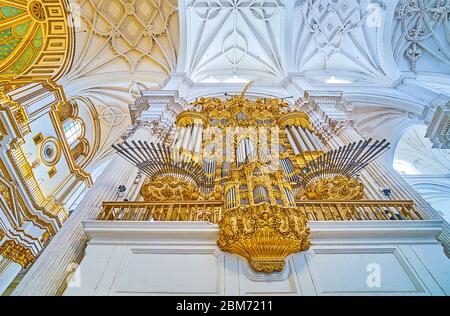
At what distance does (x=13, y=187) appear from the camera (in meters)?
8.80

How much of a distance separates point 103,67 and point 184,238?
39.8ft

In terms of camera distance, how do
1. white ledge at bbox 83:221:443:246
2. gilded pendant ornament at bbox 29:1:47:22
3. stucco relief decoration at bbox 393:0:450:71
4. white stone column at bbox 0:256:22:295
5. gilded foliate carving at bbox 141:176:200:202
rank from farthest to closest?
1. stucco relief decoration at bbox 393:0:450:71
2. gilded pendant ornament at bbox 29:1:47:22
3. white stone column at bbox 0:256:22:295
4. gilded foliate carving at bbox 141:176:200:202
5. white ledge at bbox 83:221:443:246

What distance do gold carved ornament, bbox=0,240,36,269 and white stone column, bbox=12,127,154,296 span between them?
611 centimetres

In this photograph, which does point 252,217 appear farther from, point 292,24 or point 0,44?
point 0,44

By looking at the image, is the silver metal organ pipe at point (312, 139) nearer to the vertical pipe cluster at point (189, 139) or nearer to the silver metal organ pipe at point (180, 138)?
the vertical pipe cluster at point (189, 139)

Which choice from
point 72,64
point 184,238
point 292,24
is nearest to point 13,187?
point 72,64

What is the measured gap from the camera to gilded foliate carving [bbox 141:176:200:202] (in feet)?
14.7

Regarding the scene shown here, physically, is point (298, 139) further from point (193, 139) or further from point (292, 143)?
point (193, 139)

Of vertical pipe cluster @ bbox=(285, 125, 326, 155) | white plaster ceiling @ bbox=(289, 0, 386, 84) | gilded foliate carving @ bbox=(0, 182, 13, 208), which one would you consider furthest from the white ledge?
white plaster ceiling @ bbox=(289, 0, 386, 84)

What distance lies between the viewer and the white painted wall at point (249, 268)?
291 centimetres

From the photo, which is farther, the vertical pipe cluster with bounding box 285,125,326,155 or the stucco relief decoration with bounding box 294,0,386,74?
the stucco relief decoration with bounding box 294,0,386,74

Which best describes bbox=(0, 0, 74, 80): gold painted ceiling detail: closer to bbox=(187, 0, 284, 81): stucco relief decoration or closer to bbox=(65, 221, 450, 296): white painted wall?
bbox=(187, 0, 284, 81): stucco relief decoration

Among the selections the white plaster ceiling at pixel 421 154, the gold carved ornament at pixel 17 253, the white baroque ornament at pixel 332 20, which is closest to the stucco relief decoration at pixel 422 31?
the white baroque ornament at pixel 332 20

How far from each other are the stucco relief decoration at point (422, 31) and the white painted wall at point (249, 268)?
41.2 ft
